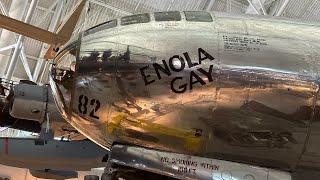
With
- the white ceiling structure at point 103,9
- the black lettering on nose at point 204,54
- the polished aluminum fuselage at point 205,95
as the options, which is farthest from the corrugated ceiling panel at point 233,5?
the black lettering on nose at point 204,54

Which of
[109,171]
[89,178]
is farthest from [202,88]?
[89,178]

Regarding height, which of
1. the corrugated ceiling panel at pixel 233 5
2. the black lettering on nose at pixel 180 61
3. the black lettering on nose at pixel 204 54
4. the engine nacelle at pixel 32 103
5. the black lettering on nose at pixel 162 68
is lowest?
the engine nacelle at pixel 32 103

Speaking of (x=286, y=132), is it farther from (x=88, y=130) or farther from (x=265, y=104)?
(x=88, y=130)

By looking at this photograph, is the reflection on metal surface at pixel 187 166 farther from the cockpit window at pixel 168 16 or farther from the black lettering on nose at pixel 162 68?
the cockpit window at pixel 168 16

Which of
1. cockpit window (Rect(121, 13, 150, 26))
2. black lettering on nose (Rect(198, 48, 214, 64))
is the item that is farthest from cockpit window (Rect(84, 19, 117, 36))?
black lettering on nose (Rect(198, 48, 214, 64))

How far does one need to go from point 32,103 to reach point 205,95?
686 centimetres

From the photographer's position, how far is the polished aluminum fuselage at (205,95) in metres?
4.43

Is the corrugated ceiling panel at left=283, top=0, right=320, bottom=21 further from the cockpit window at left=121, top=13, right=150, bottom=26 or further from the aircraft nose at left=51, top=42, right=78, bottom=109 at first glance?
the aircraft nose at left=51, top=42, right=78, bottom=109

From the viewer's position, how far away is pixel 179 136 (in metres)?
4.52

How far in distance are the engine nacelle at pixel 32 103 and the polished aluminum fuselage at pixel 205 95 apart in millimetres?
6019

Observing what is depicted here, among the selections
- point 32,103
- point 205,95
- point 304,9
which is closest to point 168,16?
point 205,95

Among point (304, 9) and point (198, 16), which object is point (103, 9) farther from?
point (198, 16)

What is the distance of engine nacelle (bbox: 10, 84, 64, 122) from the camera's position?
10.4m

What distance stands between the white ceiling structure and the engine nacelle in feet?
19.5
